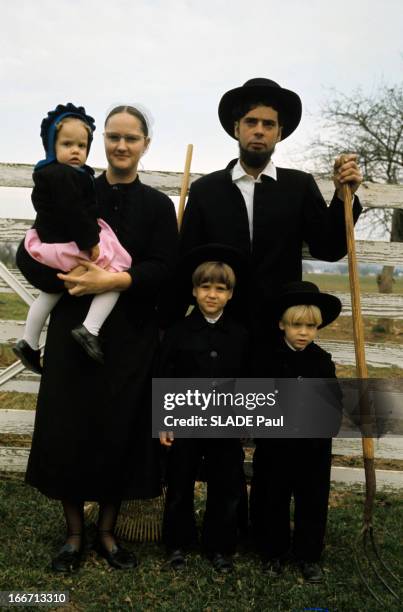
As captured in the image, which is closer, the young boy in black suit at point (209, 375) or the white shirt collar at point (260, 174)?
the young boy in black suit at point (209, 375)

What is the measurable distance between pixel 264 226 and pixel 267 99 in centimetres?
74

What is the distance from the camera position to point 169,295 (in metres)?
3.48

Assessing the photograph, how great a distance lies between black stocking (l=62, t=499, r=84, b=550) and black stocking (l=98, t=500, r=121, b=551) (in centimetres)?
11

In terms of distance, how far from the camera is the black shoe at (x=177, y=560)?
328cm

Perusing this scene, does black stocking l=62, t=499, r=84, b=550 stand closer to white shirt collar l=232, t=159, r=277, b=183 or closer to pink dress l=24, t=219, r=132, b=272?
pink dress l=24, t=219, r=132, b=272

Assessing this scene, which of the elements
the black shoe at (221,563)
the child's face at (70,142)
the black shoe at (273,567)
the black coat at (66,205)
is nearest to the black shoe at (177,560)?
the black shoe at (221,563)

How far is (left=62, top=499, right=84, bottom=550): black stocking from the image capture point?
328 centimetres

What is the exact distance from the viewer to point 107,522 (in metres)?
3.34

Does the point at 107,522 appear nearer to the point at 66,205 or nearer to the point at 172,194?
the point at 66,205

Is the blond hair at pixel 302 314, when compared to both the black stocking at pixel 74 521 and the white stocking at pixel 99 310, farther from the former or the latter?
the black stocking at pixel 74 521

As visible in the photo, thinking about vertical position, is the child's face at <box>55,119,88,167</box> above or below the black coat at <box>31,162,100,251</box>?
above

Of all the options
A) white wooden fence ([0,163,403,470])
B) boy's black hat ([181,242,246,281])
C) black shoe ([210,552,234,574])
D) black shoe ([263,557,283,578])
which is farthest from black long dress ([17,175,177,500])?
white wooden fence ([0,163,403,470])

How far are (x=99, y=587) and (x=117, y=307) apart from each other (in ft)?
4.69

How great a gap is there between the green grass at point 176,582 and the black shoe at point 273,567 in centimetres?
4
